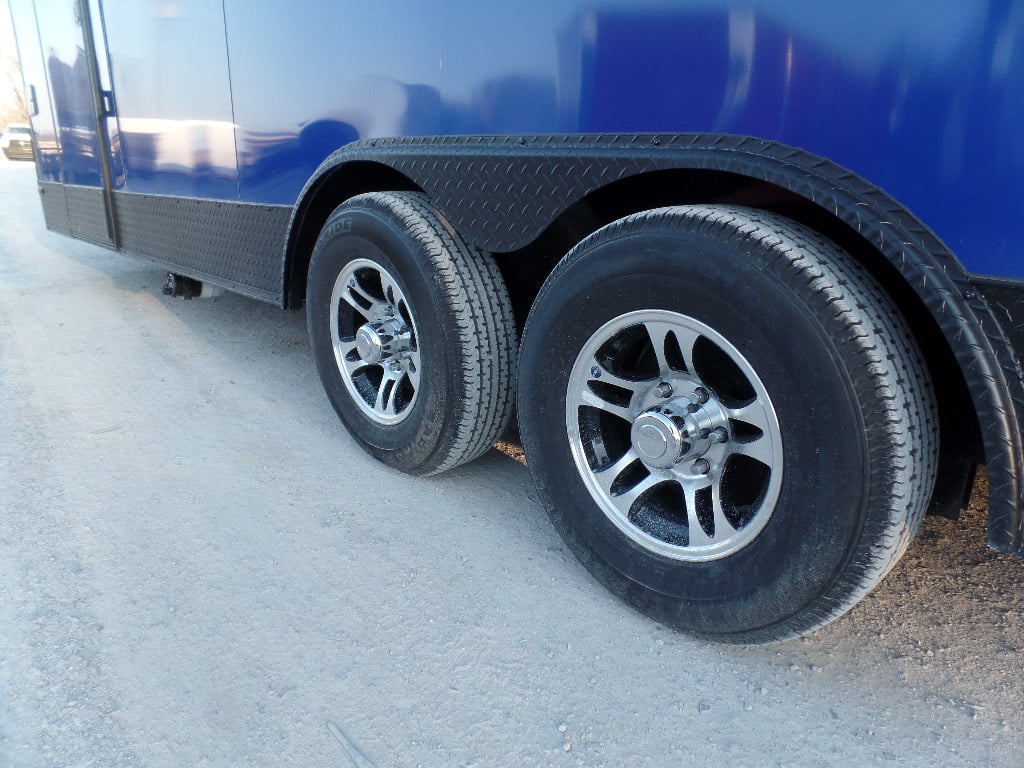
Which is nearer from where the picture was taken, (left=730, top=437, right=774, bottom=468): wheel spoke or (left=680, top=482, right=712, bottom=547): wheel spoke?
(left=730, top=437, right=774, bottom=468): wheel spoke

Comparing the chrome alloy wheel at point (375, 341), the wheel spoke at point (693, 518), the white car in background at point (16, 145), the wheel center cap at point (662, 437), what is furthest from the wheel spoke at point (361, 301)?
the white car in background at point (16, 145)

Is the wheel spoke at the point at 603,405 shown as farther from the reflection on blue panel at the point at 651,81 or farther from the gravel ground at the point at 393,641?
the reflection on blue panel at the point at 651,81

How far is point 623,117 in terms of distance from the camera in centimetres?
186

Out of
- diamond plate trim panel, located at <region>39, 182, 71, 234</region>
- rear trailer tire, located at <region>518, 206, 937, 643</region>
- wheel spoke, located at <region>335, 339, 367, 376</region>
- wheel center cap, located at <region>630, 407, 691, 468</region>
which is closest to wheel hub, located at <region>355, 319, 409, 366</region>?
wheel spoke, located at <region>335, 339, 367, 376</region>

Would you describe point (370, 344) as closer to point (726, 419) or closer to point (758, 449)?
point (726, 419)

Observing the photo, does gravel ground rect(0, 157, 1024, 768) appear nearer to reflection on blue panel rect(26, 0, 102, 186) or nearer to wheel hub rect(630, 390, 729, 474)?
wheel hub rect(630, 390, 729, 474)

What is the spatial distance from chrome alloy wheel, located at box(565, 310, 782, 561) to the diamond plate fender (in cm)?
37

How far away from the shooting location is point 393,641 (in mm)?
1920

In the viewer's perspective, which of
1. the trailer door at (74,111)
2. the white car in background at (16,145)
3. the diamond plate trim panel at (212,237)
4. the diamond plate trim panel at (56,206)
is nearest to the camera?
the diamond plate trim panel at (212,237)

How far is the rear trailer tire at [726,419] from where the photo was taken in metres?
1.52

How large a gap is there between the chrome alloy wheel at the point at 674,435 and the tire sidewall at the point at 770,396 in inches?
1.3

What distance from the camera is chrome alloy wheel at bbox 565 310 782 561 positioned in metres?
1.76

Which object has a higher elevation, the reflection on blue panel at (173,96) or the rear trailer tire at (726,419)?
the reflection on blue panel at (173,96)

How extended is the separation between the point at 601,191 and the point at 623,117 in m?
0.32
